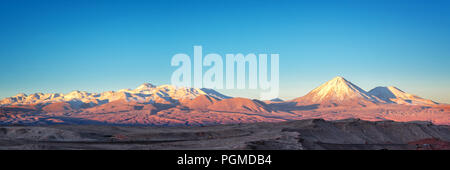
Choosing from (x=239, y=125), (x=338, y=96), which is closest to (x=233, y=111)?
(x=338, y=96)

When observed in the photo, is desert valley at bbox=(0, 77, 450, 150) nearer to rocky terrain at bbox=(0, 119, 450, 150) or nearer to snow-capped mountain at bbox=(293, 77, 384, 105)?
rocky terrain at bbox=(0, 119, 450, 150)

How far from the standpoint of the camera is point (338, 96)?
180m

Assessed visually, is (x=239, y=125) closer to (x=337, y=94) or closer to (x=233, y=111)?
(x=233, y=111)

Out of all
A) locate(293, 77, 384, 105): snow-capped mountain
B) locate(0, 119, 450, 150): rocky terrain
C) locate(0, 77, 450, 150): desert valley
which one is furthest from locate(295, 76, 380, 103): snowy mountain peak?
locate(0, 119, 450, 150): rocky terrain

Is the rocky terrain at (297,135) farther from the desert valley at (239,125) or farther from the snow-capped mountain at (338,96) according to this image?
the snow-capped mountain at (338,96)

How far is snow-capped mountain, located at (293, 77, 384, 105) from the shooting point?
560 ft

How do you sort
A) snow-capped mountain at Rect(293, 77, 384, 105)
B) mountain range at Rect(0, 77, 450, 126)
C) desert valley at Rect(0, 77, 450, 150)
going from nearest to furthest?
desert valley at Rect(0, 77, 450, 150) → mountain range at Rect(0, 77, 450, 126) → snow-capped mountain at Rect(293, 77, 384, 105)

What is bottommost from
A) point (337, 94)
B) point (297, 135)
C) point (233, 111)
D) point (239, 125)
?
point (233, 111)

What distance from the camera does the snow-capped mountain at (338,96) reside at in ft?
560

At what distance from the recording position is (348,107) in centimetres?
15000
